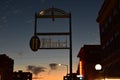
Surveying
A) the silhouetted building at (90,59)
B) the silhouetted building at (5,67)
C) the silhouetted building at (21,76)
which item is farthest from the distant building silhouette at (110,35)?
the silhouetted building at (21,76)

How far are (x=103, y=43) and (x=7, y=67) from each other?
5499cm

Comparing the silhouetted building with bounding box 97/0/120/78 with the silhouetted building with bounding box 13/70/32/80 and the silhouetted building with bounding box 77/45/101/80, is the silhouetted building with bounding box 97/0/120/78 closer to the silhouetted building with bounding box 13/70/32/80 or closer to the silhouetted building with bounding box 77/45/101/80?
the silhouetted building with bounding box 77/45/101/80

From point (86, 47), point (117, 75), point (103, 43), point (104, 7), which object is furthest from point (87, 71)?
point (117, 75)

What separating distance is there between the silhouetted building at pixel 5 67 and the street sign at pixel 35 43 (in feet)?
237

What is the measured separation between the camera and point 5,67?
89500 mm

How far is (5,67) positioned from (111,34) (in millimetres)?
59316

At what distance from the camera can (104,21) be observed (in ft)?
144

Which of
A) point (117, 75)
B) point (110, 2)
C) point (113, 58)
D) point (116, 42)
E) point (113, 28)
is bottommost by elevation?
point (117, 75)

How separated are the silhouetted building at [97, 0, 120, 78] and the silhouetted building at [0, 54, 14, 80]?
163 ft

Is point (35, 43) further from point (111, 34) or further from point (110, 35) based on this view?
point (110, 35)

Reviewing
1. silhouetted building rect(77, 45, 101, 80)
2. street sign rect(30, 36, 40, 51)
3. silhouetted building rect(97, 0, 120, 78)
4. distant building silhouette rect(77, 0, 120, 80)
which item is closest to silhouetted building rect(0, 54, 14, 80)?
silhouetted building rect(77, 45, 101, 80)

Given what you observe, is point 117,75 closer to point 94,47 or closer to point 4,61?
point 94,47

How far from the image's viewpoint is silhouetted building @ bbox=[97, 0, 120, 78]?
33906 mm

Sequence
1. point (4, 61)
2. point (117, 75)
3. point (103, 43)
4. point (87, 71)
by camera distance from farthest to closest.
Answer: point (4, 61)
point (87, 71)
point (103, 43)
point (117, 75)
